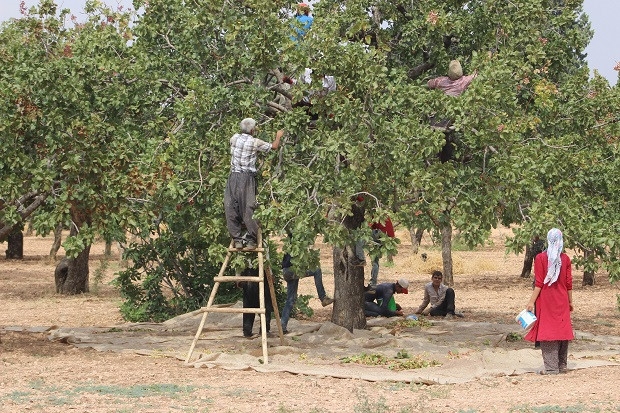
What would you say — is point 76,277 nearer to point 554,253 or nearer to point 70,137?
point 70,137

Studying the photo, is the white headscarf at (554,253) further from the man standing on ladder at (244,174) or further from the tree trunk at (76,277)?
the tree trunk at (76,277)

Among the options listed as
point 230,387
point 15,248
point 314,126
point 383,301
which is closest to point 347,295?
point 383,301

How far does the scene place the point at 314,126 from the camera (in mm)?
14008

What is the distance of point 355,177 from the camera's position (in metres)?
12.6

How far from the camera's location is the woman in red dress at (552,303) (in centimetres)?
1173

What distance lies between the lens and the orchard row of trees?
41.9ft

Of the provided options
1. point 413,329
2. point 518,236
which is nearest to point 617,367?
point 518,236

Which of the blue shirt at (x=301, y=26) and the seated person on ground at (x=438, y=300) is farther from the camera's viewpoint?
the seated person on ground at (x=438, y=300)

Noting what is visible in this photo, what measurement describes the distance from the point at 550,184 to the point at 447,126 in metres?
1.62

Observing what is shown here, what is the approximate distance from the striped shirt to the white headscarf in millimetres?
3252

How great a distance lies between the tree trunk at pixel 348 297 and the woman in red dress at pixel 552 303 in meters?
4.17

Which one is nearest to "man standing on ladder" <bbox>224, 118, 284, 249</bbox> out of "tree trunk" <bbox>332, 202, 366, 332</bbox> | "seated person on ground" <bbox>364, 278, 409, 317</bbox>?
"tree trunk" <bbox>332, 202, 366, 332</bbox>

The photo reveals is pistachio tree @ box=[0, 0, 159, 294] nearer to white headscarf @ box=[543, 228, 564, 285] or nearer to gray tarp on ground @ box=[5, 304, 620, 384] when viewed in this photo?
gray tarp on ground @ box=[5, 304, 620, 384]

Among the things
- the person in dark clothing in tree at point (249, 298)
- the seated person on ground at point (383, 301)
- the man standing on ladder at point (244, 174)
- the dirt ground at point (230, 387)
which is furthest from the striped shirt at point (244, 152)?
the seated person on ground at point (383, 301)
